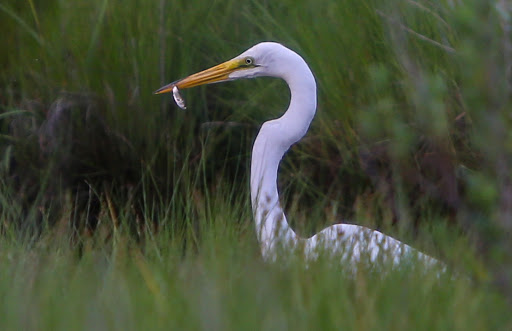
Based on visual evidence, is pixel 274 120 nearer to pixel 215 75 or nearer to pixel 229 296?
pixel 215 75

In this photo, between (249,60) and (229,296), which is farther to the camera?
Answer: (249,60)

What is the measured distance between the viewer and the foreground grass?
1.80 m

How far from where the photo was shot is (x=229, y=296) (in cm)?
194

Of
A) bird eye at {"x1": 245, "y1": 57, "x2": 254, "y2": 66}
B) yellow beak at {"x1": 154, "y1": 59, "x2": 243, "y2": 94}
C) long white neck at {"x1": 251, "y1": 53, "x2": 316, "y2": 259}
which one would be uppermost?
bird eye at {"x1": 245, "y1": 57, "x2": 254, "y2": 66}

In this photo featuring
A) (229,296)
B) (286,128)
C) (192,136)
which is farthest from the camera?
(192,136)

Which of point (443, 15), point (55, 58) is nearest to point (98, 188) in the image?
point (55, 58)

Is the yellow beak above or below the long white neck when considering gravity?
above

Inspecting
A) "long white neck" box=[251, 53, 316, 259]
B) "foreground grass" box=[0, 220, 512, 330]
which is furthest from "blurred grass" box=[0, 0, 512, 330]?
"long white neck" box=[251, 53, 316, 259]

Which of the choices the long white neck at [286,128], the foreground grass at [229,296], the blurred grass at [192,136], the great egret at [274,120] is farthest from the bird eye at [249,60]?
the foreground grass at [229,296]

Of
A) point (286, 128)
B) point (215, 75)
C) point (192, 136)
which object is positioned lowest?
point (192, 136)

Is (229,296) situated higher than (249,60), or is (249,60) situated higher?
(249,60)

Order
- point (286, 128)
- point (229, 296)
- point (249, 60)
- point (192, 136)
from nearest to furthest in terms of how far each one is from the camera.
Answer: point (229, 296) → point (286, 128) → point (249, 60) → point (192, 136)

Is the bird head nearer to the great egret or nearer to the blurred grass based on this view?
the great egret

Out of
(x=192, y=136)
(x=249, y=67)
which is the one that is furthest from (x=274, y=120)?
(x=192, y=136)
